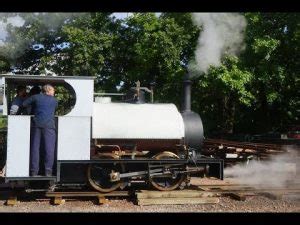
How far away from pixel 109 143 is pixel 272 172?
5.16m

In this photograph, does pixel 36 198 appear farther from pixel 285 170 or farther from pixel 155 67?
pixel 155 67

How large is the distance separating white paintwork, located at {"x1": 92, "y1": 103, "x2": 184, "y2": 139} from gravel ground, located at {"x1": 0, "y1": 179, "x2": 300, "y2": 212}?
1.41 m

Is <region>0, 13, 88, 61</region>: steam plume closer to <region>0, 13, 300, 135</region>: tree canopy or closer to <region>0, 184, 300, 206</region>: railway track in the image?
<region>0, 13, 300, 135</region>: tree canopy

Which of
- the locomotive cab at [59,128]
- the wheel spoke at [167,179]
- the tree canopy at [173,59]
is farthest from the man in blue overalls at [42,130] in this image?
the tree canopy at [173,59]

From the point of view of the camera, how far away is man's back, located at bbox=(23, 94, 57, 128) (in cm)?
822

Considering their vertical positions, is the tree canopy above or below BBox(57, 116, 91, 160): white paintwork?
above

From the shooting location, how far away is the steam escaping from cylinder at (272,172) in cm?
1113

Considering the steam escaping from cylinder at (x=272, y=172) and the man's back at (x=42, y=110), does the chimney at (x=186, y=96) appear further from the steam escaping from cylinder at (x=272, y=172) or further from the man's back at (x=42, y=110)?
the man's back at (x=42, y=110)

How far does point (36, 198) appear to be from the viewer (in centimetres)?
891

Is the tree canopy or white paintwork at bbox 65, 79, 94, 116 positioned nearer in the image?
white paintwork at bbox 65, 79, 94, 116

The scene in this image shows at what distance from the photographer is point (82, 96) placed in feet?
28.1

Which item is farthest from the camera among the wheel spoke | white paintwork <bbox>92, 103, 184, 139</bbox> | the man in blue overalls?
the wheel spoke

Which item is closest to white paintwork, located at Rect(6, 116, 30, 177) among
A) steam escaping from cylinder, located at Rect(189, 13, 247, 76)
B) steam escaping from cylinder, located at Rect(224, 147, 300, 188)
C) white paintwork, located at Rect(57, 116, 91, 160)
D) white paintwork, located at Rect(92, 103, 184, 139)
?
white paintwork, located at Rect(57, 116, 91, 160)

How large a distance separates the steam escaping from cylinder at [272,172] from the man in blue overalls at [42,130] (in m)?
5.27
